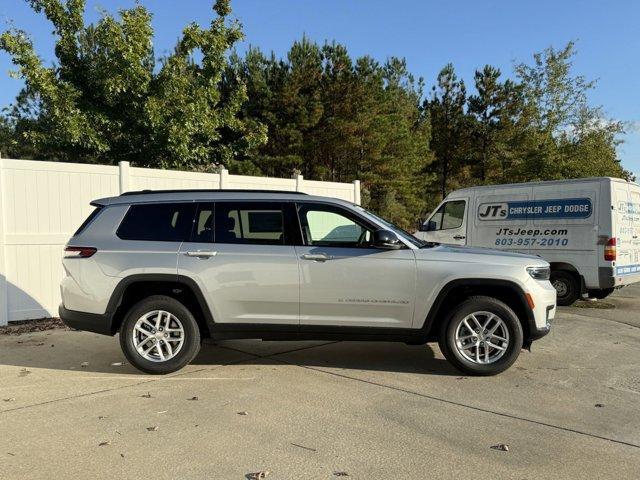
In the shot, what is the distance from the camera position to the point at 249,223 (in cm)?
548

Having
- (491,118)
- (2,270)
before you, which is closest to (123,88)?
(2,270)

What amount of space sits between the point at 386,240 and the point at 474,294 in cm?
111

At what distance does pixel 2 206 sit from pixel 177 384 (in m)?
4.46

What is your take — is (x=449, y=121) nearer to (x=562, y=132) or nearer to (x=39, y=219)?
(x=562, y=132)

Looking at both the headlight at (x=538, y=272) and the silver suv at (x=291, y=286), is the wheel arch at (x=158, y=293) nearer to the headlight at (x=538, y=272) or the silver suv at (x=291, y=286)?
the silver suv at (x=291, y=286)

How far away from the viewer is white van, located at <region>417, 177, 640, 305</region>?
30.2 feet

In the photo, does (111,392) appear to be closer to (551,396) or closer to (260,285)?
(260,285)

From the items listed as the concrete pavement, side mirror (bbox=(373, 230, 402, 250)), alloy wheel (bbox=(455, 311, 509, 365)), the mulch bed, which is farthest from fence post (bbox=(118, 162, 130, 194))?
alloy wheel (bbox=(455, 311, 509, 365))

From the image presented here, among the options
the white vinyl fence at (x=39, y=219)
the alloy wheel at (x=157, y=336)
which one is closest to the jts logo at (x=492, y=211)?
the white vinyl fence at (x=39, y=219)

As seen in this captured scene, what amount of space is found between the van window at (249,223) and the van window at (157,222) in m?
0.34

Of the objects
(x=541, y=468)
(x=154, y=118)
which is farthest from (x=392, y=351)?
(x=154, y=118)

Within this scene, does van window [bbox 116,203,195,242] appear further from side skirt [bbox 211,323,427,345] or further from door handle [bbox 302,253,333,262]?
door handle [bbox 302,253,333,262]

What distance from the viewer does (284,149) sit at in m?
24.2

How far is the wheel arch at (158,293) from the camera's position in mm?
5297
